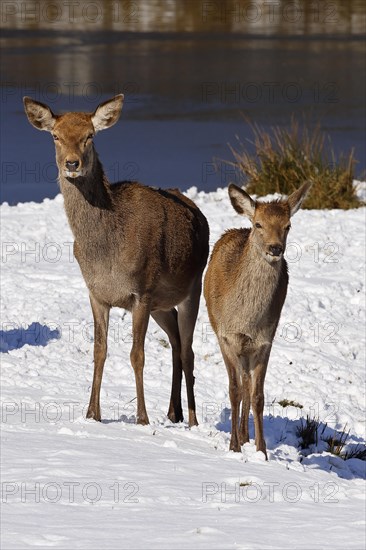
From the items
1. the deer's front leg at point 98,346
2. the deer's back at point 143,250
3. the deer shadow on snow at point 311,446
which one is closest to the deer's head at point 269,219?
the deer's back at point 143,250

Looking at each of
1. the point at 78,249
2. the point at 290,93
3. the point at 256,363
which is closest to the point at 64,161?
the point at 78,249

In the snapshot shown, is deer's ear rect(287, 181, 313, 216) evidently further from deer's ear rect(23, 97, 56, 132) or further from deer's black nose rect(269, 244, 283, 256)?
deer's ear rect(23, 97, 56, 132)

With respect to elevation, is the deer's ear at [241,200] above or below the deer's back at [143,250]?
above

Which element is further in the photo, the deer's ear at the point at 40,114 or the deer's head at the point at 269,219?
the deer's ear at the point at 40,114

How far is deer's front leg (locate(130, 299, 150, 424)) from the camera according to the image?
1023 cm

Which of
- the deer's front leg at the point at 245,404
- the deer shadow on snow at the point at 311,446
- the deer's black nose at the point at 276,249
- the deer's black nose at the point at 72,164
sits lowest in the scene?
the deer shadow on snow at the point at 311,446

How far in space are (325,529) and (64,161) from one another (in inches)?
149

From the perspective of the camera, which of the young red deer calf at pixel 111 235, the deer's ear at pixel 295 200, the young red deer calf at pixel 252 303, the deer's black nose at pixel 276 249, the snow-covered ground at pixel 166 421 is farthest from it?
the young red deer calf at pixel 111 235

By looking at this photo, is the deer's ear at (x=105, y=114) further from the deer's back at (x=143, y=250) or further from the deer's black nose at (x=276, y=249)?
the deer's black nose at (x=276, y=249)

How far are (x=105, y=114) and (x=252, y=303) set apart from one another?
199 centimetres

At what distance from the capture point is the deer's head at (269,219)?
9352 millimetres

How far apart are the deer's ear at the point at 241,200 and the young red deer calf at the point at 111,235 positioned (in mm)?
1008

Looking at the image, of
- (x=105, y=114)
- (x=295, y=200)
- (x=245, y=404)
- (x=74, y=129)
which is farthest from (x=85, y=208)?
(x=245, y=404)

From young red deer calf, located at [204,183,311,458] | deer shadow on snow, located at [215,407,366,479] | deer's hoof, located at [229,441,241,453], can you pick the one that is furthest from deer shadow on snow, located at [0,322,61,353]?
deer's hoof, located at [229,441,241,453]
